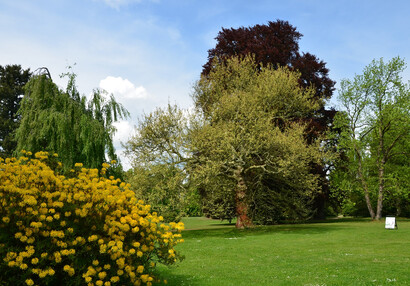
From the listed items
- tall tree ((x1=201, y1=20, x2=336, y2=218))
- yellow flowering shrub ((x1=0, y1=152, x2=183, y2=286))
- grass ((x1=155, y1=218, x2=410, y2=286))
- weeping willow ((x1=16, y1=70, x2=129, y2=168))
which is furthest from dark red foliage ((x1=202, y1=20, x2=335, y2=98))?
yellow flowering shrub ((x1=0, y1=152, x2=183, y2=286))

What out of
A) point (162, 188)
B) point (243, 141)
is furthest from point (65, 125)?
point (243, 141)

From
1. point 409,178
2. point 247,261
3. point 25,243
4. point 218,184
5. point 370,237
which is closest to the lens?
point 25,243

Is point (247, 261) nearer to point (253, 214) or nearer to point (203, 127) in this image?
point (203, 127)

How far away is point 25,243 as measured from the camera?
21.4 ft

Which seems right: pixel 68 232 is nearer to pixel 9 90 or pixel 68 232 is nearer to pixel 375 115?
pixel 375 115

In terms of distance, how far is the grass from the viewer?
31.3 ft

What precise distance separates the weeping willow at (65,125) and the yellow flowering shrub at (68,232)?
9.81 m

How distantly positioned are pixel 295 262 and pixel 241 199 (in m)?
11.0

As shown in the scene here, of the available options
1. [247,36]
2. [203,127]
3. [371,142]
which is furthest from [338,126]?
[203,127]

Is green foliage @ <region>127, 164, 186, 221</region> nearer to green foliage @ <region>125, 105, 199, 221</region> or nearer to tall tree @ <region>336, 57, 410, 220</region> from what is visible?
green foliage @ <region>125, 105, 199, 221</region>

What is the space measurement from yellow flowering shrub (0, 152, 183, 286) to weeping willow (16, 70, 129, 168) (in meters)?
9.81

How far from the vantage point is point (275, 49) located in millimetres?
29438

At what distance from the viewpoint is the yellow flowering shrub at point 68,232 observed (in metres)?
6.30

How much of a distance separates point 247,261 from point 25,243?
8108 millimetres
